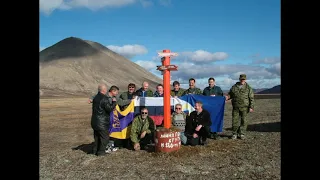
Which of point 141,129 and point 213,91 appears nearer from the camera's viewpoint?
point 141,129

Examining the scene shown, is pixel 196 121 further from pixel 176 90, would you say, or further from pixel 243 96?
pixel 243 96

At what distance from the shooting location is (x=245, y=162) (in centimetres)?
775

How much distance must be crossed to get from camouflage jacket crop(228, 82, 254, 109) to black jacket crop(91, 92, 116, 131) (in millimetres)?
4316

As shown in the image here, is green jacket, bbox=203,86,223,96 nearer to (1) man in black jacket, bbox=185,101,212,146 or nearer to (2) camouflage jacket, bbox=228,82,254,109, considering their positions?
(2) camouflage jacket, bbox=228,82,254,109

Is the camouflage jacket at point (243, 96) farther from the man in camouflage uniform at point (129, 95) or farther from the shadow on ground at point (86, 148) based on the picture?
the shadow on ground at point (86, 148)

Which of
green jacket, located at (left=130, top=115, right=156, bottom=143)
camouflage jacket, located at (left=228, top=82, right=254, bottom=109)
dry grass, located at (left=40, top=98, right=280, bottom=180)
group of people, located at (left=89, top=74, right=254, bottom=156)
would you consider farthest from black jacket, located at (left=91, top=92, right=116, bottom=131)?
camouflage jacket, located at (left=228, top=82, right=254, bottom=109)

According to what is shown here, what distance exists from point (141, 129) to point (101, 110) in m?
1.52

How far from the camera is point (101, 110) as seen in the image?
28.8 ft

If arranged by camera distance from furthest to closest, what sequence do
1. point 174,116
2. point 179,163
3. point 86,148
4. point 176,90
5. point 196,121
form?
point 176,90 < point 86,148 < point 174,116 < point 196,121 < point 179,163

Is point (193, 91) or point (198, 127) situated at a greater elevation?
point (193, 91)

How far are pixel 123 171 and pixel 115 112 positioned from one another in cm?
310

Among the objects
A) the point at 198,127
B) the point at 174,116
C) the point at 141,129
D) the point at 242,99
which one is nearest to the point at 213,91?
the point at 242,99

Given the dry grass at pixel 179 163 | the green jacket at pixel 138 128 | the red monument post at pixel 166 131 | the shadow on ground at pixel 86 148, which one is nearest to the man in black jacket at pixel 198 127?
the dry grass at pixel 179 163

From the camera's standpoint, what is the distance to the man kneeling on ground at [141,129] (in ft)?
31.3
